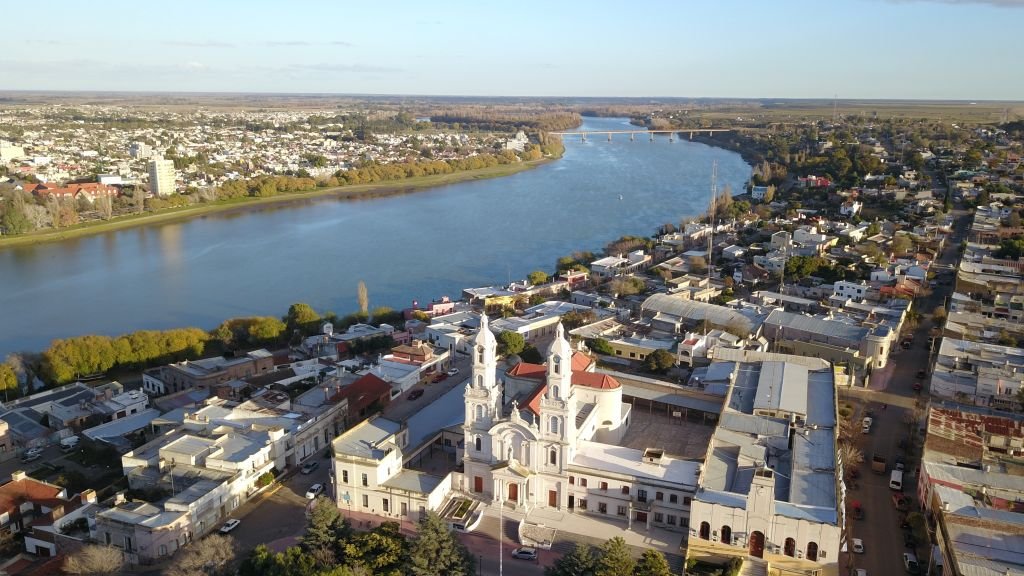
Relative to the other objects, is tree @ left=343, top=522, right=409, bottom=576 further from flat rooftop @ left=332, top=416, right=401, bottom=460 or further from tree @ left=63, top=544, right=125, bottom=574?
tree @ left=63, top=544, right=125, bottom=574

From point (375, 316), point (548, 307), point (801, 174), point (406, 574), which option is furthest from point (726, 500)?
point (801, 174)

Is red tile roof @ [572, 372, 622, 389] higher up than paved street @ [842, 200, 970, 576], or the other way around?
red tile roof @ [572, 372, 622, 389]

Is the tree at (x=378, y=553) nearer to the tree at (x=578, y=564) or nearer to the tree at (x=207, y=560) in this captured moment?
the tree at (x=207, y=560)

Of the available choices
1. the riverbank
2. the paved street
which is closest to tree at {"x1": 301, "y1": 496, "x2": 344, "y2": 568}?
the paved street

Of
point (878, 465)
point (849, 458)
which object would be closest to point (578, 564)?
point (849, 458)

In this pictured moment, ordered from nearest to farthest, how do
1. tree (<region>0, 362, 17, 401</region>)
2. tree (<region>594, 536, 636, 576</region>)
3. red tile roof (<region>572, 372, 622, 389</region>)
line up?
1. tree (<region>594, 536, 636, 576</region>)
2. red tile roof (<region>572, 372, 622, 389</region>)
3. tree (<region>0, 362, 17, 401</region>)

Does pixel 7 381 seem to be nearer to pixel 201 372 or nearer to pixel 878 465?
pixel 201 372

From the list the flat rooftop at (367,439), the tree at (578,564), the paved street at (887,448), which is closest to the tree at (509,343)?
the flat rooftop at (367,439)
